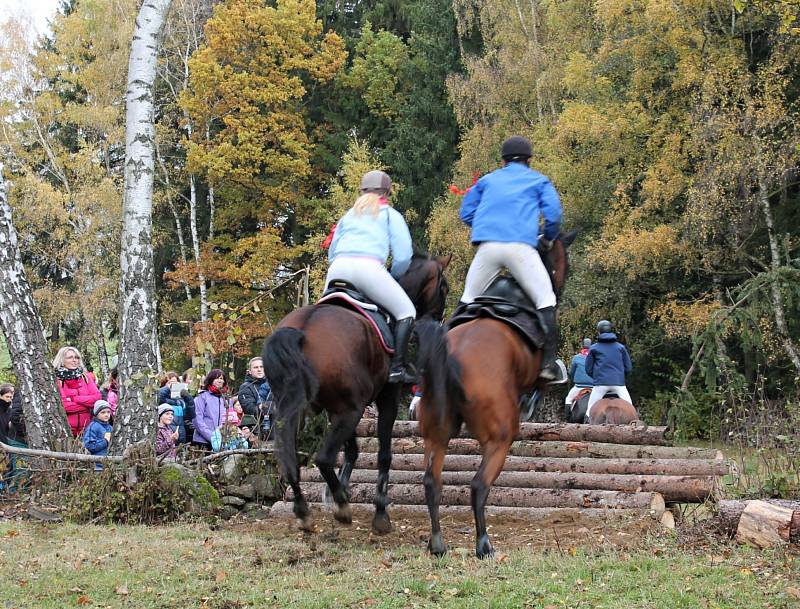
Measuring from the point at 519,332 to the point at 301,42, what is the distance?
117 feet

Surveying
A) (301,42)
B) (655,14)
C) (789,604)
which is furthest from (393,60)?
(789,604)

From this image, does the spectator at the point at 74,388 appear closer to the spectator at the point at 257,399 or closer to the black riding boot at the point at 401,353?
the spectator at the point at 257,399

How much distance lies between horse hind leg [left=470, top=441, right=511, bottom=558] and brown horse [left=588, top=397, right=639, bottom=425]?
6200 millimetres

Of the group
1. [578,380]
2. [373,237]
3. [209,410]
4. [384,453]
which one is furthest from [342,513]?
[578,380]

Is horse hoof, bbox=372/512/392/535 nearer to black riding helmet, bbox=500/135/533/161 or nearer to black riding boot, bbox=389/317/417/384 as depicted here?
black riding boot, bbox=389/317/417/384

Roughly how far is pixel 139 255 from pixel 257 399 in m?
2.35

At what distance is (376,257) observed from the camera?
9180 mm

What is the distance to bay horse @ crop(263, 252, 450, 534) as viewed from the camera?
803 centimetres

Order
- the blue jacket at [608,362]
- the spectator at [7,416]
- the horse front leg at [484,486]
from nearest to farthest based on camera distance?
the horse front leg at [484,486]
the spectator at [7,416]
the blue jacket at [608,362]

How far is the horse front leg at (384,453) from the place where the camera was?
362 inches

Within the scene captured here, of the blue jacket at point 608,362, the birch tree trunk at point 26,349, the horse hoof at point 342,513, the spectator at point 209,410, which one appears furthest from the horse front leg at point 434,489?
the blue jacket at point 608,362

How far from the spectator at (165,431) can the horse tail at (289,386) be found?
4.46 m

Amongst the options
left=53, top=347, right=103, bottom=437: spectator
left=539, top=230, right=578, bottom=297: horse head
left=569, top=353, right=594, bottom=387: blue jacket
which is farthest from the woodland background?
left=539, top=230, right=578, bottom=297: horse head

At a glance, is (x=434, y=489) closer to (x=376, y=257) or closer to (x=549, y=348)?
(x=549, y=348)
